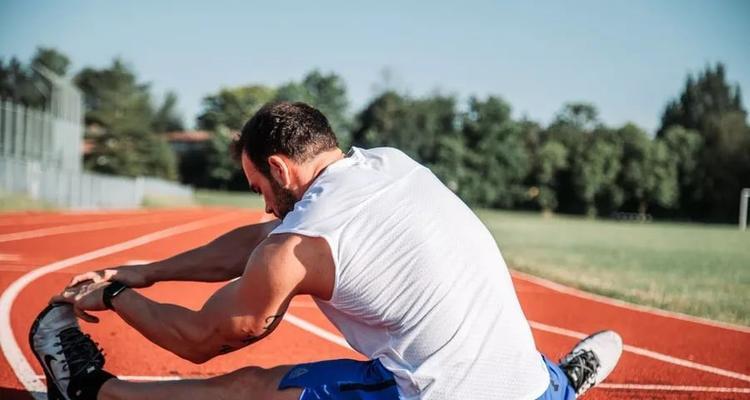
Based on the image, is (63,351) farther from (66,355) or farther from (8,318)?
(8,318)

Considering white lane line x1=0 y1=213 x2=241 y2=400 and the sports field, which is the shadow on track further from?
the sports field

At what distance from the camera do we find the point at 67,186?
32125mm

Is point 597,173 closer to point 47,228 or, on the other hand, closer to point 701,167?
point 701,167

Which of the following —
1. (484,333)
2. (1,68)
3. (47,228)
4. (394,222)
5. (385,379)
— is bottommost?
(47,228)

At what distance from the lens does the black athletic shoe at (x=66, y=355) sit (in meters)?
3.03

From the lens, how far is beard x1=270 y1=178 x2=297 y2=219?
265 cm

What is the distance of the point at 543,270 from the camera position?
13.7 metres

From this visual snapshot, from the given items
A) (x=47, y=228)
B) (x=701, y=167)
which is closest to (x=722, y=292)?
(x=47, y=228)

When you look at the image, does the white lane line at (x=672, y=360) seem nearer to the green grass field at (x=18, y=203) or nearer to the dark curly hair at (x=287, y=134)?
the dark curly hair at (x=287, y=134)

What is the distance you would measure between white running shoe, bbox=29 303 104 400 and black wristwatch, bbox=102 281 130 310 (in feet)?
1.11

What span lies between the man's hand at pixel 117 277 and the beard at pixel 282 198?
Answer: 31.9 inches

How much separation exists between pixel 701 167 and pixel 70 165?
47.5m

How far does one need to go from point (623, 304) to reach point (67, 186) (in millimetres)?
27913

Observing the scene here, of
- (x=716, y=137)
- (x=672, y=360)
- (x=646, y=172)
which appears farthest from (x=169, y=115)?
(x=672, y=360)
